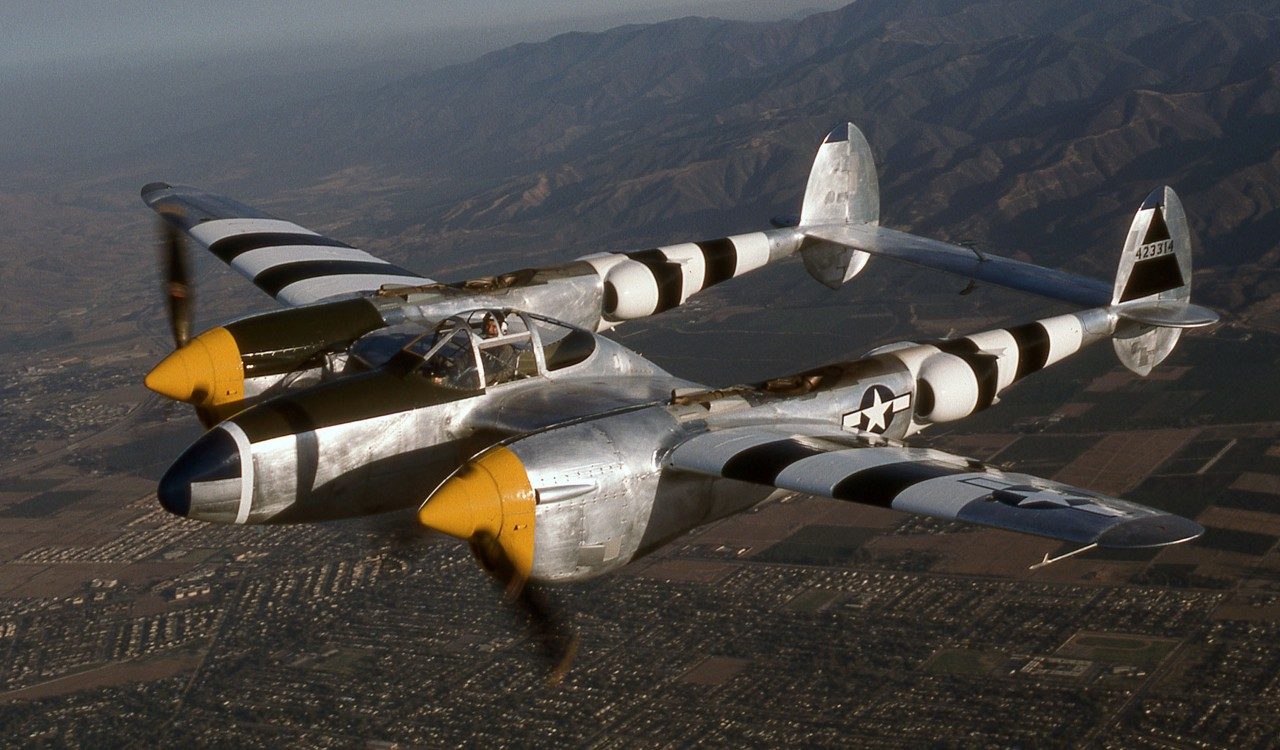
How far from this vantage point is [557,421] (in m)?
20.0

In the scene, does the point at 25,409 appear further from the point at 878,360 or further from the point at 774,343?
the point at 878,360

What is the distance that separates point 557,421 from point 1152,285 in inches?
642

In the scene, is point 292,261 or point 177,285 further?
point 292,261

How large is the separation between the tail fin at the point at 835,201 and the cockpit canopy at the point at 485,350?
46.7 feet

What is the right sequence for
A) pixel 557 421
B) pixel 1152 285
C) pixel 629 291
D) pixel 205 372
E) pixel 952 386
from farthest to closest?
pixel 629 291 < pixel 1152 285 < pixel 952 386 < pixel 205 372 < pixel 557 421

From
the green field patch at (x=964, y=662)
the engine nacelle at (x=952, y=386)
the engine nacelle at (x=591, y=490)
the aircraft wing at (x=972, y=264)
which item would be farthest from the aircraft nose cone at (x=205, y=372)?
the green field patch at (x=964, y=662)

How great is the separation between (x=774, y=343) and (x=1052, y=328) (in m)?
89.6

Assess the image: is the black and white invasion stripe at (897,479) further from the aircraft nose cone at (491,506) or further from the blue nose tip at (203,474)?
the blue nose tip at (203,474)

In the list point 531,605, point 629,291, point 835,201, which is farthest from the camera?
point 835,201

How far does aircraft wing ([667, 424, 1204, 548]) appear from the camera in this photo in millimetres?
15094

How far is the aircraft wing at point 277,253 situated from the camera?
28.0 m

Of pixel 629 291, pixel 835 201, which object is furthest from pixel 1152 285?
pixel 629 291

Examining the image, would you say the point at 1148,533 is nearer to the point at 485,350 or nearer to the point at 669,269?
the point at 485,350

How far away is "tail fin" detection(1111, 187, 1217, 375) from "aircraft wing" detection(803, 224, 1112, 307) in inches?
24.1
